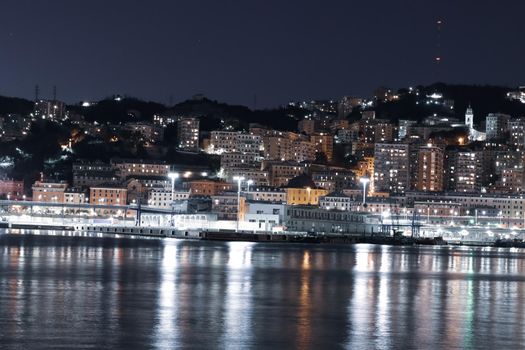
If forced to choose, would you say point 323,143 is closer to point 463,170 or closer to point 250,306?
point 463,170

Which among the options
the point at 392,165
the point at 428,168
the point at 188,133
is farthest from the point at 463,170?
the point at 188,133

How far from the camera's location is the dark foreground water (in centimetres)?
2045

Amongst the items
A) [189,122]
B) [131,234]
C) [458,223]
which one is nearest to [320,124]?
[189,122]

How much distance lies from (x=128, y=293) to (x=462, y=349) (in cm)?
1128

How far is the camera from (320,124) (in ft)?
504

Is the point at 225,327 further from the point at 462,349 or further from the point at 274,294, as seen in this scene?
the point at 274,294

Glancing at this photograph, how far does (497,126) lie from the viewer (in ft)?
470

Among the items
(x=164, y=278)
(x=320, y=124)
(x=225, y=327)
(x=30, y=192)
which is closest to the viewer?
(x=225, y=327)

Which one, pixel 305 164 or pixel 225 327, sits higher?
pixel 305 164

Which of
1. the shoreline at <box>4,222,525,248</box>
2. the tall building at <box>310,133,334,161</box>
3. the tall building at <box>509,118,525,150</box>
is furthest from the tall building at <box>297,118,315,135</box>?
the shoreline at <box>4,222,525,248</box>

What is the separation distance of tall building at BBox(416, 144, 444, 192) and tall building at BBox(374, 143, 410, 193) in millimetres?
1286

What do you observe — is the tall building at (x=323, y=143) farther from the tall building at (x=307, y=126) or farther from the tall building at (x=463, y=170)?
the tall building at (x=463, y=170)

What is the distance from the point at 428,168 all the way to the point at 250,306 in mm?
98687

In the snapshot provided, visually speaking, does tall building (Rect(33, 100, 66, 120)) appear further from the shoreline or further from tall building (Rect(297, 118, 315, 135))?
the shoreline
